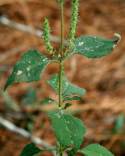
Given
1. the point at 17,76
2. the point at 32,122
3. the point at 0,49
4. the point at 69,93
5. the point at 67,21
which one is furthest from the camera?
the point at 67,21

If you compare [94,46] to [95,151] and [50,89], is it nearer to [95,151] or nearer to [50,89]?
[95,151]

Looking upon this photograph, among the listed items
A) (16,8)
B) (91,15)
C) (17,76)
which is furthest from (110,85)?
(17,76)

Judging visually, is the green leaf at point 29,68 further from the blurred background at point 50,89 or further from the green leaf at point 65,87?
the blurred background at point 50,89

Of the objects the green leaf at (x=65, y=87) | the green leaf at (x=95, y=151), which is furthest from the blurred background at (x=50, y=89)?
the green leaf at (x=95, y=151)

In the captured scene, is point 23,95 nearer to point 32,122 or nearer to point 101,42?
point 32,122

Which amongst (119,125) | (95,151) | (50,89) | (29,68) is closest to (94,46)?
(29,68)

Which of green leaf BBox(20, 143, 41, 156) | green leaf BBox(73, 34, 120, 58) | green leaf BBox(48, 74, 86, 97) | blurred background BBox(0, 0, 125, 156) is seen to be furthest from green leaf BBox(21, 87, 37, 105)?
green leaf BBox(73, 34, 120, 58)
